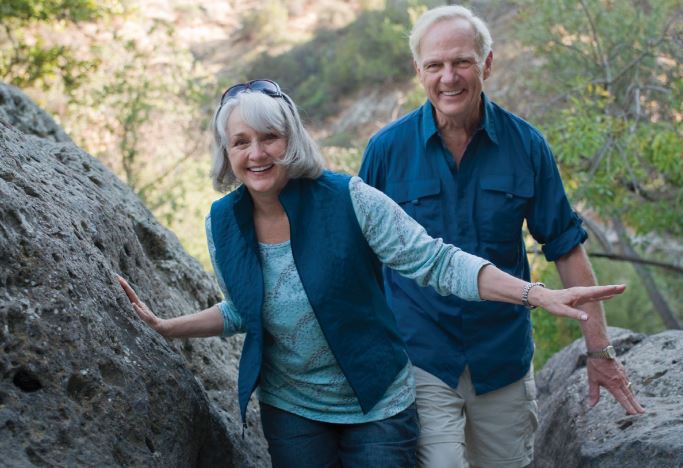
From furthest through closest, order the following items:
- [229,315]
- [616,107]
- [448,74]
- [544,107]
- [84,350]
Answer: [544,107]
[616,107]
[448,74]
[229,315]
[84,350]

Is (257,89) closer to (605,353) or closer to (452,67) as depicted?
(452,67)

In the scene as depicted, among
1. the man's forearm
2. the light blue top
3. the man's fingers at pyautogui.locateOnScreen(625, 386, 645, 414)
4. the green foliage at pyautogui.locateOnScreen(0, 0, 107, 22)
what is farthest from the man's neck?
the green foliage at pyautogui.locateOnScreen(0, 0, 107, 22)

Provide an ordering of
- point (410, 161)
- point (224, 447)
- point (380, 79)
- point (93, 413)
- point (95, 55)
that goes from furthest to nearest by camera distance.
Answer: point (380, 79), point (95, 55), point (410, 161), point (224, 447), point (93, 413)

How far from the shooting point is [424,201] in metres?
3.47

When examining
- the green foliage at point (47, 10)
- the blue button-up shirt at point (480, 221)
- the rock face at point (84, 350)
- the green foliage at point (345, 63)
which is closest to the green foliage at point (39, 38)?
the green foliage at point (47, 10)

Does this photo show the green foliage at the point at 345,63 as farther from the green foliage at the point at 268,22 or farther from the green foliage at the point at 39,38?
the green foliage at the point at 39,38

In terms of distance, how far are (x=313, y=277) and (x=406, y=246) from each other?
289 mm

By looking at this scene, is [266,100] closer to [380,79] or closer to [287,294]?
[287,294]

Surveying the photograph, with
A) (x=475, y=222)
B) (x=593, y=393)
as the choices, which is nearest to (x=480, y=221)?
(x=475, y=222)

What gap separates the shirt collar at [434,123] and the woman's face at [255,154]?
0.83 m

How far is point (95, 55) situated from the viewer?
13.6 meters

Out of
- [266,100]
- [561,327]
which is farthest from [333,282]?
[561,327]

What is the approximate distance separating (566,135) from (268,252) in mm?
4707

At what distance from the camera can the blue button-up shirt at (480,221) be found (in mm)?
3406
